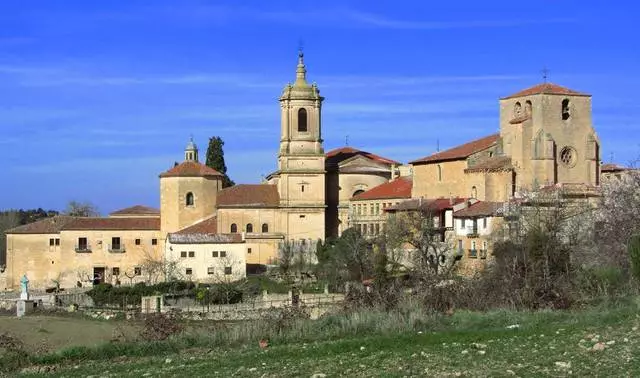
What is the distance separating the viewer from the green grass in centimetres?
1811

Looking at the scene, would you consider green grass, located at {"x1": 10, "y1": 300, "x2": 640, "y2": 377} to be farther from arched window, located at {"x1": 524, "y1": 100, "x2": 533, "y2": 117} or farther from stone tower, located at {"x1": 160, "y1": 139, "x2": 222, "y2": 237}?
stone tower, located at {"x1": 160, "y1": 139, "x2": 222, "y2": 237}

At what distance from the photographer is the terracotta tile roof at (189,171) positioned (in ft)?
241

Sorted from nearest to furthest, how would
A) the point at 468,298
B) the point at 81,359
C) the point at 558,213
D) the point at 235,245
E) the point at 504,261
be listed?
1. the point at 81,359
2. the point at 468,298
3. the point at 504,261
4. the point at 558,213
5. the point at 235,245

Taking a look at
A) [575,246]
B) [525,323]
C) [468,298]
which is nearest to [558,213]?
[575,246]

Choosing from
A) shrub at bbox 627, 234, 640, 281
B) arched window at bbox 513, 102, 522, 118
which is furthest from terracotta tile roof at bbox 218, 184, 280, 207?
shrub at bbox 627, 234, 640, 281

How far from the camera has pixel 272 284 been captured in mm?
62312

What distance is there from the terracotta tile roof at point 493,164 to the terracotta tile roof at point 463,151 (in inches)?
28.7

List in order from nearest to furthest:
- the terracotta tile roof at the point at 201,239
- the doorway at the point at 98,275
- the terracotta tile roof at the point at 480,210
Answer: the terracotta tile roof at the point at 480,210 < the terracotta tile roof at the point at 201,239 < the doorway at the point at 98,275

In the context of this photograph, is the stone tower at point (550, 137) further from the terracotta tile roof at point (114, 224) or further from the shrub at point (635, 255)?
the shrub at point (635, 255)

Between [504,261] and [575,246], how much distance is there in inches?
203

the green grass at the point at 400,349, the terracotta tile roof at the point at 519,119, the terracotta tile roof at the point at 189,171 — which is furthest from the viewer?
the terracotta tile roof at the point at 189,171

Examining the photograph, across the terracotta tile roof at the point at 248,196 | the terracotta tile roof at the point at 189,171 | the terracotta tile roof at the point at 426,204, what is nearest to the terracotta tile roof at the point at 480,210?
the terracotta tile roof at the point at 426,204

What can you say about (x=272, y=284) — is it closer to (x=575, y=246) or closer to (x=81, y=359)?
(x=575, y=246)

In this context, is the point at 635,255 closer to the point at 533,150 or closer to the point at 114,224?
the point at 533,150
